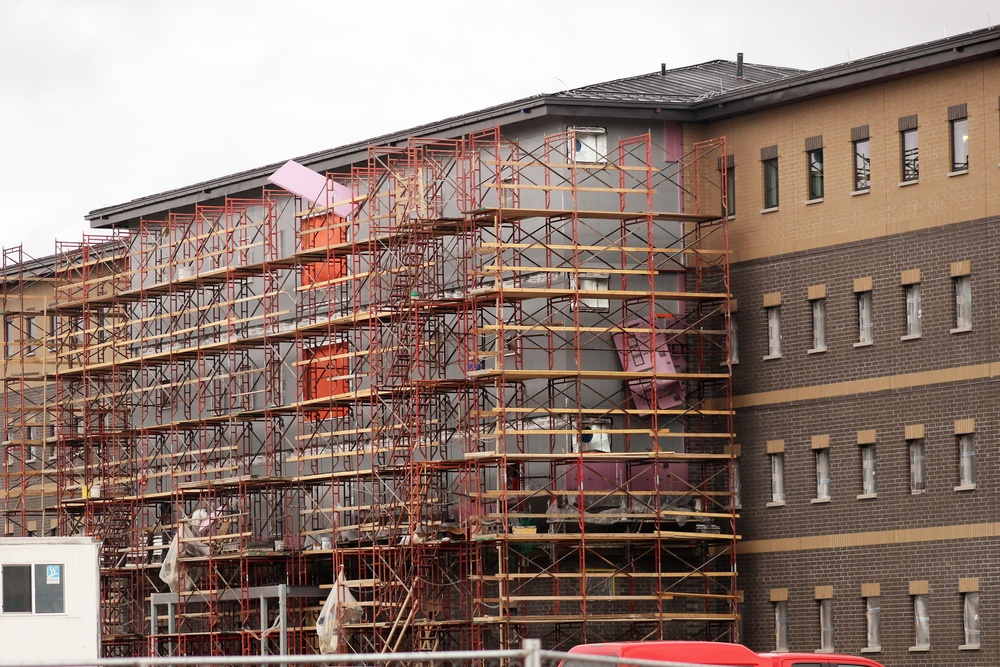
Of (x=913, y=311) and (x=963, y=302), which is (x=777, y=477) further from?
(x=963, y=302)

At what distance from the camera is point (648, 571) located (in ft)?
167

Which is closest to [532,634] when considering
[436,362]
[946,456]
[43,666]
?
[436,362]

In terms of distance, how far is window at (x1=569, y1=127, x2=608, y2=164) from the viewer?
5156 cm

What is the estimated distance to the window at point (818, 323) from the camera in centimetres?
4969

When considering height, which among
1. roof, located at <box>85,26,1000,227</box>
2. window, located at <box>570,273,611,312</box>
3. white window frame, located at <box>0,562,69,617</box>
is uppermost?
roof, located at <box>85,26,1000,227</box>

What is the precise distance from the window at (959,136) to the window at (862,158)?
2.45 metres

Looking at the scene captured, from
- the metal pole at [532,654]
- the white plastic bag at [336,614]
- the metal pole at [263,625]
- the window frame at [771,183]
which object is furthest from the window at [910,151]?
the metal pole at [532,654]

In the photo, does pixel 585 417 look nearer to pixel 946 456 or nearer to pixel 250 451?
pixel 946 456

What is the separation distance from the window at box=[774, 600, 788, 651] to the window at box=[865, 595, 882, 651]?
99.0 inches

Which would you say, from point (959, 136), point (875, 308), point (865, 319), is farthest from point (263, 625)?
point (959, 136)

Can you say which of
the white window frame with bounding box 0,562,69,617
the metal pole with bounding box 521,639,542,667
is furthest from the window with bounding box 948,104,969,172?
the metal pole with bounding box 521,639,542,667

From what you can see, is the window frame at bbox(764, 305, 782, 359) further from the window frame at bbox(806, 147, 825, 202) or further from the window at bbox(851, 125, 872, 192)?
the window at bbox(851, 125, 872, 192)

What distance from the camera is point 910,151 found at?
157ft

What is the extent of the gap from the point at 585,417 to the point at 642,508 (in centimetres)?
269
